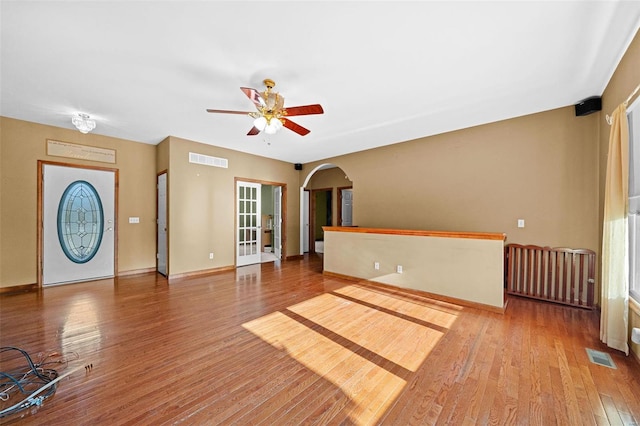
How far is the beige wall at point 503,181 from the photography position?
3395mm

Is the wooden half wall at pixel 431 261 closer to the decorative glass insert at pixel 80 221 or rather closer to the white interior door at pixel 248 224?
the white interior door at pixel 248 224

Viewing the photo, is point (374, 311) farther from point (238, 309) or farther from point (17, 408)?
point (17, 408)

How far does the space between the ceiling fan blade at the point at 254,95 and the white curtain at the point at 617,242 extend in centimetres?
335

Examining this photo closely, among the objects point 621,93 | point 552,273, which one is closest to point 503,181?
point 552,273

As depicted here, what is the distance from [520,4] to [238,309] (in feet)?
13.3

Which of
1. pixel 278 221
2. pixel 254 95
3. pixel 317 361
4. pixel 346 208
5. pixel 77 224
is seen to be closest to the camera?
pixel 317 361

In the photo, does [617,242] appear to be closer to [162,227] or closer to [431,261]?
[431,261]

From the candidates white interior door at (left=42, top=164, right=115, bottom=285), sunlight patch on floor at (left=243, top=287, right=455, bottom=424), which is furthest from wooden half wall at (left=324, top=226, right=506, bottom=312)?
white interior door at (left=42, top=164, right=115, bottom=285)

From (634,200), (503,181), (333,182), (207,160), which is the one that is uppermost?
(207,160)

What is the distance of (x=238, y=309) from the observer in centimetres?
329

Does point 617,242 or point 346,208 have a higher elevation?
point 346,208

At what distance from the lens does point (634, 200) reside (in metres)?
2.30

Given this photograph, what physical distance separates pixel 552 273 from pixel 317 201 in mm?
6432

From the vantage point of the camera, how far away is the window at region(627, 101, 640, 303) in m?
2.22
